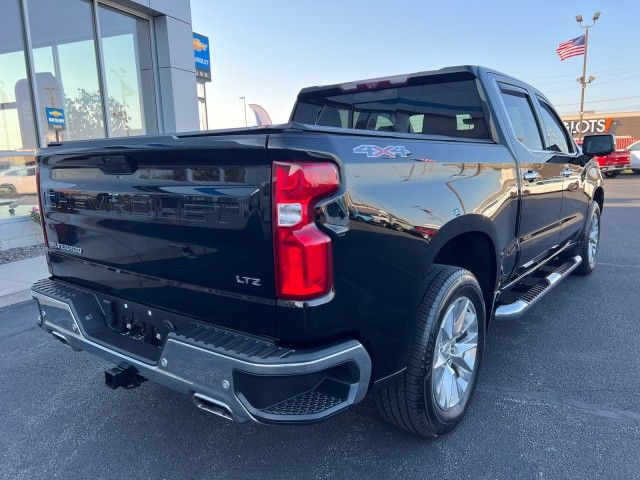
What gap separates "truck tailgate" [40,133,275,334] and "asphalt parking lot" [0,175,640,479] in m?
0.84

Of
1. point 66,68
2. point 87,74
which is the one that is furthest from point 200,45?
point 66,68

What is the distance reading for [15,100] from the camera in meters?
8.20

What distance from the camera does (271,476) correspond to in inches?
92.6

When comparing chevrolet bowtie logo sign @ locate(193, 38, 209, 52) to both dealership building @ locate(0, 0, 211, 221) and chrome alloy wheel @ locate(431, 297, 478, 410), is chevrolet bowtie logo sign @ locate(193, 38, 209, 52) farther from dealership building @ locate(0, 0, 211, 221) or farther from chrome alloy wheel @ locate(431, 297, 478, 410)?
chrome alloy wheel @ locate(431, 297, 478, 410)

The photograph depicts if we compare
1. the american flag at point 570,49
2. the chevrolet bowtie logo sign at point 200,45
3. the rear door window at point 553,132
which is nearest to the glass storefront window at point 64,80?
the chevrolet bowtie logo sign at point 200,45

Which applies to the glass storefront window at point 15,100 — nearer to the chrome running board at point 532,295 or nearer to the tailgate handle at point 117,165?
the tailgate handle at point 117,165

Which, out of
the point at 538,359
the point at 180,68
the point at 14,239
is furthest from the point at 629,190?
the point at 14,239

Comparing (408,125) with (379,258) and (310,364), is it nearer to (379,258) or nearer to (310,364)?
(379,258)

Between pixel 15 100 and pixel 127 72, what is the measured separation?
2.50 meters

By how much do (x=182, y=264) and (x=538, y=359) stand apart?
2.72 meters

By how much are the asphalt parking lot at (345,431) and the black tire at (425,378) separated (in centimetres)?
17

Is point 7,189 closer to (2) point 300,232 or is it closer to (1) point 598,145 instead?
(2) point 300,232

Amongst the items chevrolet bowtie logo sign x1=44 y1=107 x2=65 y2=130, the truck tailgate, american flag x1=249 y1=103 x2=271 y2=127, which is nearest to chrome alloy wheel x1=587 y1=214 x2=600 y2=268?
the truck tailgate

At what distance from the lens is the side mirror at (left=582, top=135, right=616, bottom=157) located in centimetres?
504
